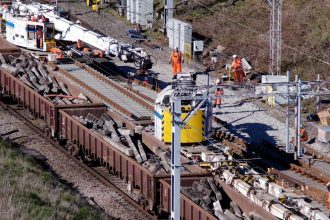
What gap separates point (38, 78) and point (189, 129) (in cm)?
1185

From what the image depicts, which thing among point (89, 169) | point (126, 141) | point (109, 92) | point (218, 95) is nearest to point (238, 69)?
point (109, 92)

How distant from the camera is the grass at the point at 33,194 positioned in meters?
20.1

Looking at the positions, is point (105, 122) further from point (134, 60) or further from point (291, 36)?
point (291, 36)

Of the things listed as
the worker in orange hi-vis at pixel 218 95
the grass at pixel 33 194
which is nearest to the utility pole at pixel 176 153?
the worker in orange hi-vis at pixel 218 95

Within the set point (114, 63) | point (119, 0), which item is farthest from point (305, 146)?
point (119, 0)

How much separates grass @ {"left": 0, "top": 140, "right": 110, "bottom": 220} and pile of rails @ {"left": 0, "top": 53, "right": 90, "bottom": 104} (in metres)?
6.48

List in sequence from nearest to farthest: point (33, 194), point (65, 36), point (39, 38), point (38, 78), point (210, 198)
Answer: point (33, 194) < point (210, 198) < point (38, 78) < point (39, 38) < point (65, 36)

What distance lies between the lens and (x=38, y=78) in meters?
37.2

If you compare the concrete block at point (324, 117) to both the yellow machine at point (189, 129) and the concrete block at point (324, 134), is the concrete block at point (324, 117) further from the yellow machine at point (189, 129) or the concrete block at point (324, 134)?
the yellow machine at point (189, 129)

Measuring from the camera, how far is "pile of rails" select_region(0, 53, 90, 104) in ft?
113

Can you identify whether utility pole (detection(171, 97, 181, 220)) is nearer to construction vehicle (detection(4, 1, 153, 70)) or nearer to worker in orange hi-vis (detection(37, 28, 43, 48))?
construction vehicle (detection(4, 1, 153, 70))

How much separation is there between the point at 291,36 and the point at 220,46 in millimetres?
3675

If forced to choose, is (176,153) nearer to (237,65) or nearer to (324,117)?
(324,117)

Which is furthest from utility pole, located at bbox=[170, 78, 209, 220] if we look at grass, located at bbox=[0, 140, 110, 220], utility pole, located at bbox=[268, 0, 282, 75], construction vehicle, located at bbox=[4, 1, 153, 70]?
construction vehicle, located at bbox=[4, 1, 153, 70]
